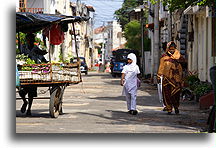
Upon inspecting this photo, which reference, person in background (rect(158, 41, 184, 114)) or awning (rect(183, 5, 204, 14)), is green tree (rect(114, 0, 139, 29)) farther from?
person in background (rect(158, 41, 184, 114))

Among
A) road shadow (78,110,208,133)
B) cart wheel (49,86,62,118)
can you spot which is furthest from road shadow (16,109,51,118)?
road shadow (78,110,208,133)

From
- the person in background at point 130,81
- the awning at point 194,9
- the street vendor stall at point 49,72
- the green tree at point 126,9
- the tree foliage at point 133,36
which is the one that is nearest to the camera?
the street vendor stall at point 49,72

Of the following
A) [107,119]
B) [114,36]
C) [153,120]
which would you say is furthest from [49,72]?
[114,36]

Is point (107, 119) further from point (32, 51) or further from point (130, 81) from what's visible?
point (32, 51)

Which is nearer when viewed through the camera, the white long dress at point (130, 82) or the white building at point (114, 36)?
the white long dress at point (130, 82)

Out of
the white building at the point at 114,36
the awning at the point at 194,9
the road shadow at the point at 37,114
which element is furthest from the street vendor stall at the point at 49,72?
the white building at the point at 114,36

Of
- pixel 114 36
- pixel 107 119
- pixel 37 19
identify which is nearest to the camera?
pixel 37 19

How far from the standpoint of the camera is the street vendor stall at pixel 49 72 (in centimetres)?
1355

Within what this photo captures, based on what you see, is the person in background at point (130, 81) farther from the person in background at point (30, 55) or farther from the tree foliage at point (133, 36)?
the tree foliage at point (133, 36)

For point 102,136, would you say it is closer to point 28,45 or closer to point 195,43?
point 28,45

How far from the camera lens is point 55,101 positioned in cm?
1427

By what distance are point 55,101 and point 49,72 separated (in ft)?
3.01

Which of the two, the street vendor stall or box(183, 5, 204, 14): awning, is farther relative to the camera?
box(183, 5, 204, 14): awning

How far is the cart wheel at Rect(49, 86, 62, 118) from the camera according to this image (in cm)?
1397
